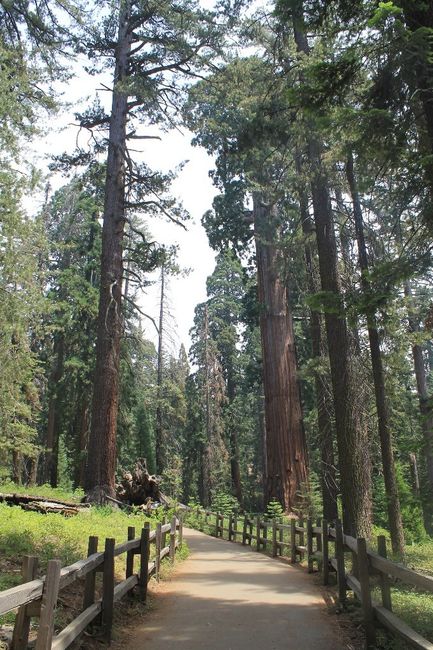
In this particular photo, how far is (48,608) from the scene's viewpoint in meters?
3.86

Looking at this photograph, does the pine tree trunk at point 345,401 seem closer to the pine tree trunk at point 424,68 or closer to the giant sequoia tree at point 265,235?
the giant sequoia tree at point 265,235

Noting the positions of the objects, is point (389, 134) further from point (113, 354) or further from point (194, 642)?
point (113, 354)

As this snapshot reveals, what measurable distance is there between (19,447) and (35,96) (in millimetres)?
12430

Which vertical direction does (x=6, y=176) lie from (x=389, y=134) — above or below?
above

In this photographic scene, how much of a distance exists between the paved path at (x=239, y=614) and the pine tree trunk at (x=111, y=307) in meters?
4.07

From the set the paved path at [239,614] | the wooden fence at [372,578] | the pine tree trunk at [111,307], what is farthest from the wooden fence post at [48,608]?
the pine tree trunk at [111,307]

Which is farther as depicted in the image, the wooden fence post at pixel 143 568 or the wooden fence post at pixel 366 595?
the wooden fence post at pixel 143 568

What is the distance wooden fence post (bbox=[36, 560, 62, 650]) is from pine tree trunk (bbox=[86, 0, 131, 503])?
1048cm

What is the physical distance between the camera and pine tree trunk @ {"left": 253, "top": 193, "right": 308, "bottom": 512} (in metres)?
18.2

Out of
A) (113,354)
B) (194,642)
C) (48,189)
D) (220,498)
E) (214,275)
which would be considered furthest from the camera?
(214,275)

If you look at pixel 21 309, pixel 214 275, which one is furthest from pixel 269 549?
pixel 214 275

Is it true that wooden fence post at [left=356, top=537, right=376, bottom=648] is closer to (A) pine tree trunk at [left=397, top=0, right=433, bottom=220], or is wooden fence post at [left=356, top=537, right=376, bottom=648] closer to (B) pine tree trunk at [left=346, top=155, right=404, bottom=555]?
(A) pine tree trunk at [left=397, top=0, right=433, bottom=220]

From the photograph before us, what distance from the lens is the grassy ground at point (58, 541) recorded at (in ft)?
20.9

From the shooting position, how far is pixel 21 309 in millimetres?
15680
